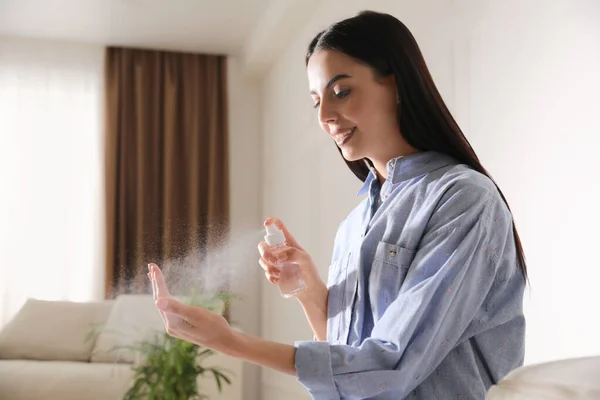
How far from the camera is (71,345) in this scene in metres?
4.11

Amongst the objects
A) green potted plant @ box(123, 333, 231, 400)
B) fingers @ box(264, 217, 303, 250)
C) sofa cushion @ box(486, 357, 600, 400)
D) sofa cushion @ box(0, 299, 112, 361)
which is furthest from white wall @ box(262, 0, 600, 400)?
sofa cushion @ box(0, 299, 112, 361)

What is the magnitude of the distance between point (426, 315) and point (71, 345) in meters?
3.75

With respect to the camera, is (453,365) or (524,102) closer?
(453,365)

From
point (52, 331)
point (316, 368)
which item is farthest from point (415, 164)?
point (52, 331)

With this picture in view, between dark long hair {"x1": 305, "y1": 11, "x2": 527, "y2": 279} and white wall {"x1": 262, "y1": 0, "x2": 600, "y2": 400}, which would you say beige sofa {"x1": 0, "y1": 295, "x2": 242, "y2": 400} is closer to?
white wall {"x1": 262, "y1": 0, "x2": 600, "y2": 400}

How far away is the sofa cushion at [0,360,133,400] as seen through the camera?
3.58 metres

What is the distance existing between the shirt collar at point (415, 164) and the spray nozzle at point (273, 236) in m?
0.22

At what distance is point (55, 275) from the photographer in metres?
4.34

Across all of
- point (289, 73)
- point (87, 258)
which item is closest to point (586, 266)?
point (289, 73)

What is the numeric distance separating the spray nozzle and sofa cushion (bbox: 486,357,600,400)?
0.70 m

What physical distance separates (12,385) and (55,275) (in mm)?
758

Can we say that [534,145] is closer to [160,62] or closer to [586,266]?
[586,266]

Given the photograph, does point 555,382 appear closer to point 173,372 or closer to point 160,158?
point 173,372

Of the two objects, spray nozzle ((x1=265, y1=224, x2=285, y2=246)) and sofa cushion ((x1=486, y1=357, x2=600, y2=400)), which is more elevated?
spray nozzle ((x1=265, y1=224, x2=285, y2=246))
